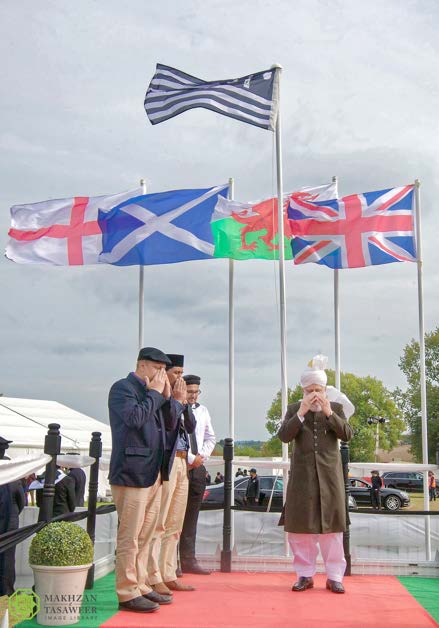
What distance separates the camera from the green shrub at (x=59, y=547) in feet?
16.7

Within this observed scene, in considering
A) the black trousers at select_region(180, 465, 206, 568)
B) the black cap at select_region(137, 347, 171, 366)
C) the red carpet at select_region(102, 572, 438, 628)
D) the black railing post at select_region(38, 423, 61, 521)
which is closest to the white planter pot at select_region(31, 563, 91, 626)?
the red carpet at select_region(102, 572, 438, 628)

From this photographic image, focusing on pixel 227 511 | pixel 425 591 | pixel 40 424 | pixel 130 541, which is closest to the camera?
pixel 130 541

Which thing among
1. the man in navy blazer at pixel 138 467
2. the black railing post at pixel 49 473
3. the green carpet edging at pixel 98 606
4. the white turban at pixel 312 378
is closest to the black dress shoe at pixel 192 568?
the green carpet edging at pixel 98 606

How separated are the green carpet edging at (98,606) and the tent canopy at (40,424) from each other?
54.1 ft

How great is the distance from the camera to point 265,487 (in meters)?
20.7

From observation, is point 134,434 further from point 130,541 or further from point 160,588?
point 160,588

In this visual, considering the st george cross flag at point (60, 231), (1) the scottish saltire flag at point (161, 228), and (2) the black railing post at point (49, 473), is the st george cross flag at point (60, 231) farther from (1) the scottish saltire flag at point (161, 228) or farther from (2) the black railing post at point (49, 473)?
(2) the black railing post at point (49, 473)

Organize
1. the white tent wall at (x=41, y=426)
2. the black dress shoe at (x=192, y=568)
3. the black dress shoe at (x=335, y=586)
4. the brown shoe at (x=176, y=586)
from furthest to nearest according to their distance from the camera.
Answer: the white tent wall at (x=41, y=426) < the black dress shoe at (x=192, y=568) < the black dress shoe at (x=335, y=586) < the brown shoe at (x=176, y=586)

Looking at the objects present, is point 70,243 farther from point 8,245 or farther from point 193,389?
point 193,389

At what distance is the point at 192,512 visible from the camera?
310 inches

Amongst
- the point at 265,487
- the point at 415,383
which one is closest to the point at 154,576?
the point at 265,487

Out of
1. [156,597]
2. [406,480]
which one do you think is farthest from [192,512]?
[406,480]

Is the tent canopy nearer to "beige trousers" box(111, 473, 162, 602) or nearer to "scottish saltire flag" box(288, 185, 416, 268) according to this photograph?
"scottish saltire flag" box(288, 185, 416, 268)

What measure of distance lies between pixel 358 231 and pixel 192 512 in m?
4.35
